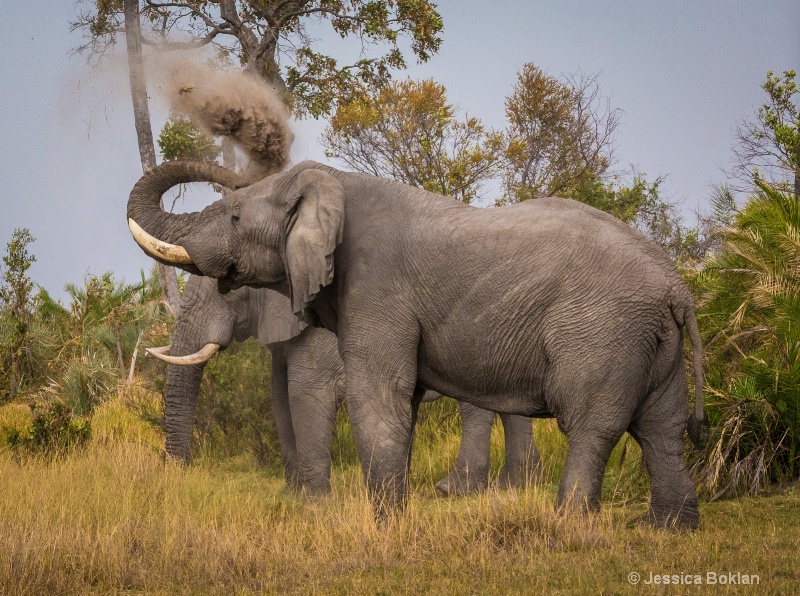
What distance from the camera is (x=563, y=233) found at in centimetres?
741

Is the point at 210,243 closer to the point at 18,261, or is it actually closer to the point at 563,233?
the point at 563,233

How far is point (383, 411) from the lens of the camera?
755cm

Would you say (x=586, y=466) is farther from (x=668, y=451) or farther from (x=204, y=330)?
(x=204, y=330)

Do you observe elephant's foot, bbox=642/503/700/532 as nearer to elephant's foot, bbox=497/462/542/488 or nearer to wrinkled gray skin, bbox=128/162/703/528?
wrinkled gray skin, bbox=128/162/703/528

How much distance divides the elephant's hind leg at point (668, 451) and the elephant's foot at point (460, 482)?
363 cm

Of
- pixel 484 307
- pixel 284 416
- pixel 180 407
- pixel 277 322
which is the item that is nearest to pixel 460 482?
pixel 284 416

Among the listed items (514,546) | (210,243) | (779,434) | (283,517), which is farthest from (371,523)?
(779,434)

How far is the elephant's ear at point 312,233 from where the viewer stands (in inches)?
294

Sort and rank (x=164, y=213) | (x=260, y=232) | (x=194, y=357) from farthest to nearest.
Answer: (x=194, y=357) < (x=164, y=213) < (x=260, y=232)

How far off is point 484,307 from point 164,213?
2507 mm

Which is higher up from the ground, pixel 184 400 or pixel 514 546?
→ pixel 184 400

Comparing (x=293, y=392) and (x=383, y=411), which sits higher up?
(x=293, y=392)

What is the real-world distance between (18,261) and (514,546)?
15270 mm

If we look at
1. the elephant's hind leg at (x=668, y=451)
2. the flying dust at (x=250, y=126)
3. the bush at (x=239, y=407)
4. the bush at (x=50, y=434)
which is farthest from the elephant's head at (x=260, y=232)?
the bush at (x=239, y=407)
